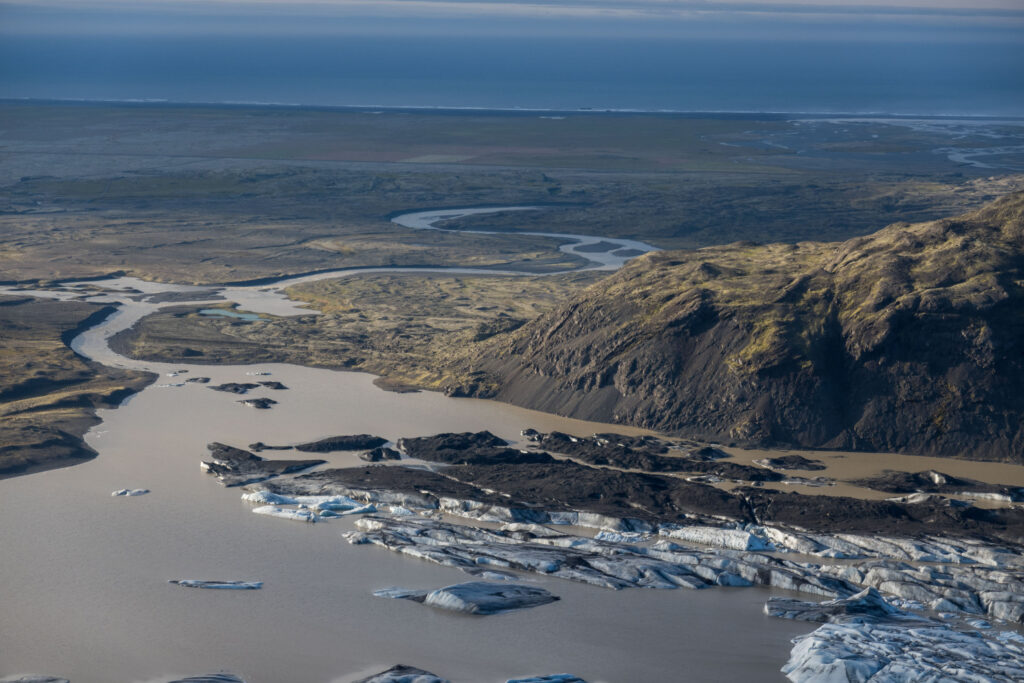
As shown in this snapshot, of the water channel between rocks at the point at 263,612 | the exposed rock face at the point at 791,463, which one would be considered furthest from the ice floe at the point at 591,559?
the exposed rock face at the point at 791,463

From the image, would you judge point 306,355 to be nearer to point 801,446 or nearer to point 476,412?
point 476,412

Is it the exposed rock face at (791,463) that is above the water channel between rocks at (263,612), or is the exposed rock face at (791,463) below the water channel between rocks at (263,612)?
above

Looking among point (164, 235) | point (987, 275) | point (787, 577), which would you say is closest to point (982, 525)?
point (787, 577)

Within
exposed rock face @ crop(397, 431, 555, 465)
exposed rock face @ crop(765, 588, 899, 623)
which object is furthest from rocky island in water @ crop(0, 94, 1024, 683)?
exposed rock face @ crop(397, 431, 555, 465)

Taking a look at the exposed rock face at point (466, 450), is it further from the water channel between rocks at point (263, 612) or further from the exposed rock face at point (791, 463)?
the exposed rock face at point (791, 463)

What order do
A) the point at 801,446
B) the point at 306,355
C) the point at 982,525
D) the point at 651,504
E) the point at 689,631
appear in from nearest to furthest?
the point at 689,631, the point at 982,525, the point at 651,504, the point at 801,446, the point at 306,355
